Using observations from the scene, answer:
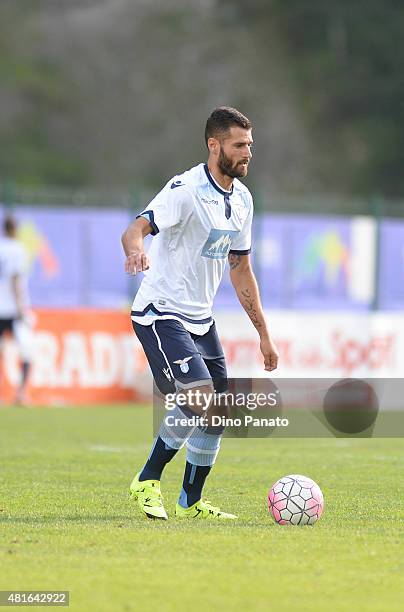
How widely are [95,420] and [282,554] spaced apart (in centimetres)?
1017

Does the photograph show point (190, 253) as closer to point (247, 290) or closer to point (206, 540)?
point (247, 290)

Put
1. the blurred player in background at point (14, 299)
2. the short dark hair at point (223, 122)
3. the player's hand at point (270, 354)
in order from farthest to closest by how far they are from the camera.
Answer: the blurred player in background at point (14, 299), the player's hand at point (270, 354), the short dark hair at point (223, 122)

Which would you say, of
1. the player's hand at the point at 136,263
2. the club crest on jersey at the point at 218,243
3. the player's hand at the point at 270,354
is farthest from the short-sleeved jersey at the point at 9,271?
the player's hand at the point at 136,263

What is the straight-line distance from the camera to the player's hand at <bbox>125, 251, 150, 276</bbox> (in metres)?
7.09

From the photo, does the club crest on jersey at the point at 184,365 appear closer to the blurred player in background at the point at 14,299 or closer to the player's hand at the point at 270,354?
the player's hand at the point at 270,354

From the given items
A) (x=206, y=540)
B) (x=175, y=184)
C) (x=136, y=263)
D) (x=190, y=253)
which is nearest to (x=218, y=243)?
(x=190, y=253)

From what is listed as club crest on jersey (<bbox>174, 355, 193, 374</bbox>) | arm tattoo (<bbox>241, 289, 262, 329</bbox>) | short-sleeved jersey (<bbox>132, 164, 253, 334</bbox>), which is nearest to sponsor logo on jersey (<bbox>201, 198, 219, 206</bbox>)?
short-sleeved jersey (<bbox>132, 164, 253, 334</bbox>)

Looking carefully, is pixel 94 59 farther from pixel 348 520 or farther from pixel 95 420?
pixel 348 520

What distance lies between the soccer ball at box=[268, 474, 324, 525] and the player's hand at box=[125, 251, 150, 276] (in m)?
1.60

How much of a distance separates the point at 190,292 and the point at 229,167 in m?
0.77

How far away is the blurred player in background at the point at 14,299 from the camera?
18156 mm

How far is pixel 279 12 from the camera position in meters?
60.2

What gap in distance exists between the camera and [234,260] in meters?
8.33

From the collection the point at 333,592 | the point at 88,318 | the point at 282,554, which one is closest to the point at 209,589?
the point at 333,592
